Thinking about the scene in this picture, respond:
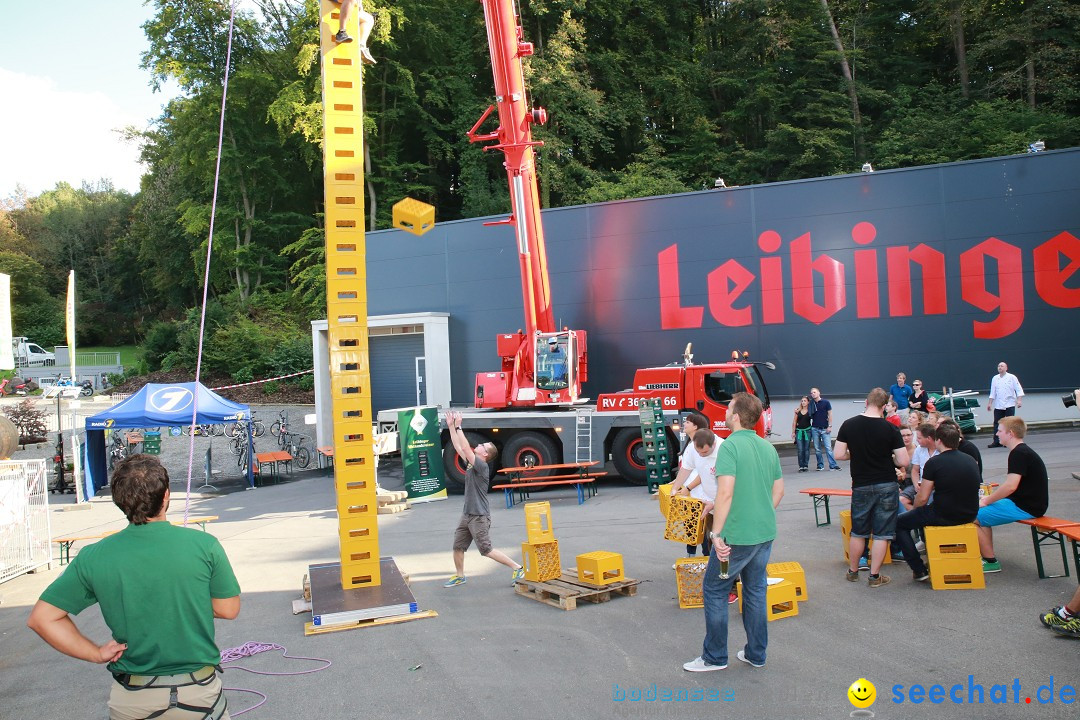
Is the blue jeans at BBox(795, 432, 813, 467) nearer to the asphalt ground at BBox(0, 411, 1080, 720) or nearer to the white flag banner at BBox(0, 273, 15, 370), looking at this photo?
the asphalt ground at BBox(0, 411, 1080, 720)

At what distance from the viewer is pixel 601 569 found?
307 inches

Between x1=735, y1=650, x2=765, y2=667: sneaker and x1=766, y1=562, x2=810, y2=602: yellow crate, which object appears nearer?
x1=735, y1=650, x2=765, y2=667: sneaker

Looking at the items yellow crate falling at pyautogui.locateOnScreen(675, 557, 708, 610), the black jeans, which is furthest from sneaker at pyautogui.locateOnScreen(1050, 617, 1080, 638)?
yellow crate falling at pyautogui.locateOnScreen(675, 557, 708, 610)

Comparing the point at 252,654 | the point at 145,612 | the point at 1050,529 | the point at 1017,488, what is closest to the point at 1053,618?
the point at 1050,529

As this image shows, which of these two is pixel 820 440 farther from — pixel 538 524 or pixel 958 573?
pixel 538 524

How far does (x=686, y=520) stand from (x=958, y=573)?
8.25 ft

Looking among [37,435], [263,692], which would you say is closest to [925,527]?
[263,692]

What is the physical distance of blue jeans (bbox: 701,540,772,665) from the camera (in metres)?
5.58

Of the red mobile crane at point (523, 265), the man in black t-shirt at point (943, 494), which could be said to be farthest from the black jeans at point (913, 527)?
the red mobile crane at point (523, 265)

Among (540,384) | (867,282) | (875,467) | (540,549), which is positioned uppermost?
(867,282)

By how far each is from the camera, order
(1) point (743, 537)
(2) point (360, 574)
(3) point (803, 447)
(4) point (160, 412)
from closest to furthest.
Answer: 1. (1) point (743, 537)
2. (2) point (360, 574)
3. (3) point (803, 447)
4. (4) point (160, 412)

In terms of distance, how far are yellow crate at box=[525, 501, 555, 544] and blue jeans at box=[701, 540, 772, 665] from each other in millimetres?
2770

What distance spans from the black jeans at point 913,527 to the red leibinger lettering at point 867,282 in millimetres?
11542

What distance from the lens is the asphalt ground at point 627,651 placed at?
5312 millimetres
